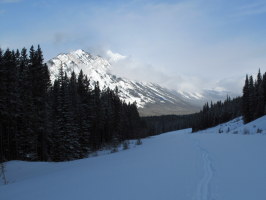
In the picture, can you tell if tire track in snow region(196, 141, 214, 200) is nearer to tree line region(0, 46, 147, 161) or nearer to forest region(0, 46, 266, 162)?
forest region(0, 46, 266, 162)

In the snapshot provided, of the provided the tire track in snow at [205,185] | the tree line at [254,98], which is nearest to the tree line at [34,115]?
the tire track in snow at [205,185]

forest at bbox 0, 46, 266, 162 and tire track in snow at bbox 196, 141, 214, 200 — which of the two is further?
forest at bbox 0, 46, 266, 162

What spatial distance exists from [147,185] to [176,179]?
0.92 meters

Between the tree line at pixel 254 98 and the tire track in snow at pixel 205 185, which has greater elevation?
the tree line at pixel 254 98

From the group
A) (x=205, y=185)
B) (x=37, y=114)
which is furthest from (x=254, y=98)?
(x=205, y=185)

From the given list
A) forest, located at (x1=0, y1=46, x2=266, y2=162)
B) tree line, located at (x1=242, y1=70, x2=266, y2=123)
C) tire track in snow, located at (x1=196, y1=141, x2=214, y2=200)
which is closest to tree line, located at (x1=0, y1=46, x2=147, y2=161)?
forest, located at (x1=0, y1=46, x2=266, y2=162)

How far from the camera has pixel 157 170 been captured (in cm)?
848

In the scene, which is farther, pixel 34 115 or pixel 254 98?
pixel 254 98

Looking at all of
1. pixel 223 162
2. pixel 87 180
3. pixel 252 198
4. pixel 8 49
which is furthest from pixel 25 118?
pixel 252 198

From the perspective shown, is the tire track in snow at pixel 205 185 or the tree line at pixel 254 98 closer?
the tire track in snow at pixel 205 185

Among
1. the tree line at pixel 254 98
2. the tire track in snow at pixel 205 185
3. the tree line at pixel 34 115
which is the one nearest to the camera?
the tire track in snow at pixel 205 185

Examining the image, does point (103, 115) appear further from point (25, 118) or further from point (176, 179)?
point (176, 179)

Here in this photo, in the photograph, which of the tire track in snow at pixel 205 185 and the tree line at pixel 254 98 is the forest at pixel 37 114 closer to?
the tire track in snow at pixel 205 185

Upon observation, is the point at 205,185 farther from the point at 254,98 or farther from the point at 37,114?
the point at 254,98
